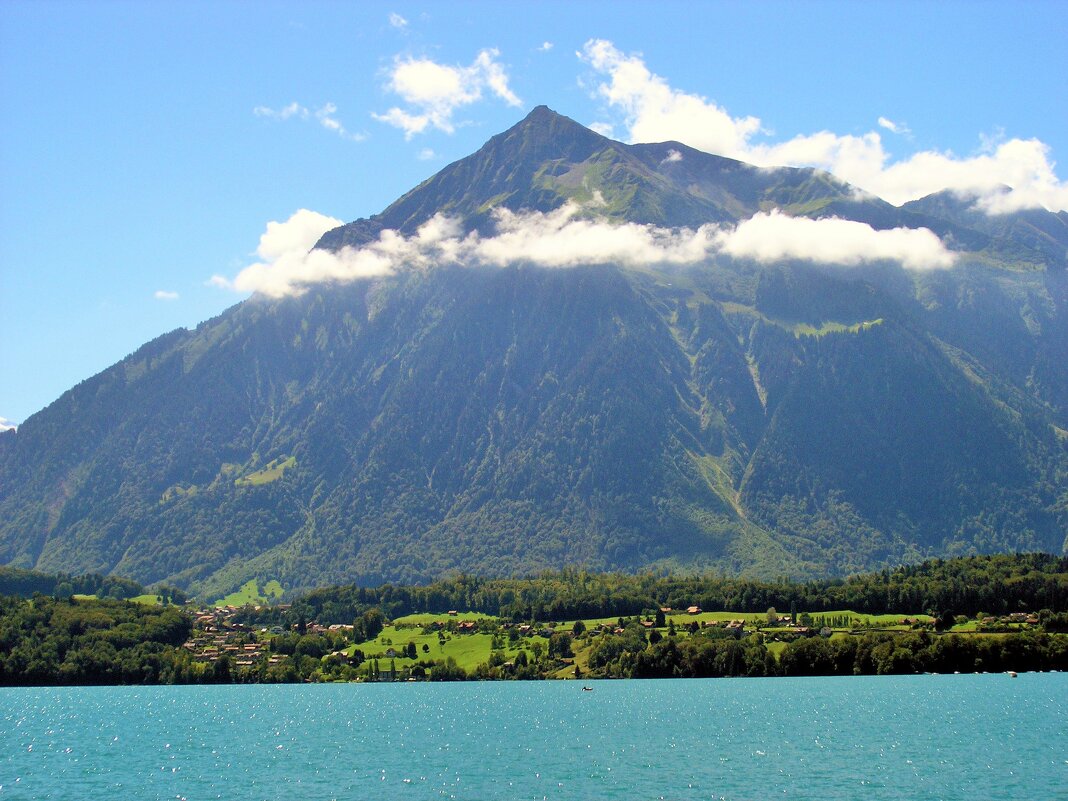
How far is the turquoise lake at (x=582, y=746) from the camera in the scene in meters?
83.2

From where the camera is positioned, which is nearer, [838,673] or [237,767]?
[237,767]

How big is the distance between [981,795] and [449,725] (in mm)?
62432

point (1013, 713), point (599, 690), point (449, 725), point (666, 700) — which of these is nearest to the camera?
point (1013, 713)

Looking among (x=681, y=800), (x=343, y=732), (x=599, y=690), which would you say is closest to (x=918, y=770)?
(x=681, y=800)

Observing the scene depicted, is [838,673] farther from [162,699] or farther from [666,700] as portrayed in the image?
[162,699]

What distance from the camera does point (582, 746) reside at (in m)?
105

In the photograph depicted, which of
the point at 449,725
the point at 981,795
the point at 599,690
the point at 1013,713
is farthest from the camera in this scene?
the point at 599,690

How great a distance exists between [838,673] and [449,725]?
227ft

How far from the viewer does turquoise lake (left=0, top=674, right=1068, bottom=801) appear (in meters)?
83.2

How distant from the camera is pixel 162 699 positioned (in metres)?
177

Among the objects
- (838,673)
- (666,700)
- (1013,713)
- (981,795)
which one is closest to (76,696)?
(666,700)

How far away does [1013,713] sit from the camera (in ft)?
380

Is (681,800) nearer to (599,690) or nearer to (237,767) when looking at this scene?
(237,767)

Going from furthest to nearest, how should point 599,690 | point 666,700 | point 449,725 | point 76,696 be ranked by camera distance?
point 76,696
point 599,690
point 666,700
point 449,725
